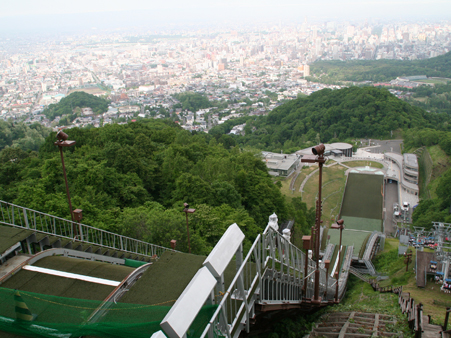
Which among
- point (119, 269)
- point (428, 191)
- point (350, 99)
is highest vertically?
point (119, 269)

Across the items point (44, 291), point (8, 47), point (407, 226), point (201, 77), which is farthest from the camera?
point (8, 47)

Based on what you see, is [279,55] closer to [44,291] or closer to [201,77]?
[201,77]

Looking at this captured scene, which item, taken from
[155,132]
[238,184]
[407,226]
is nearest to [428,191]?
[407,226]

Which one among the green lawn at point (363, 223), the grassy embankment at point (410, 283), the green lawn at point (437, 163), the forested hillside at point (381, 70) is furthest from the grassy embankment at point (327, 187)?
the forested hillside at point (381, 70)

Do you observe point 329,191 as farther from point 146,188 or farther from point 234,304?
point 234,304

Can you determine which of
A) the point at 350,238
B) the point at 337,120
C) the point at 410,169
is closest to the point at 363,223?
the point at 350,238

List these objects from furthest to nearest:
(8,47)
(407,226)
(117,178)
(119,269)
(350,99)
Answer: (8,47) < (350,99) < (407,226) < (117,178) < (119,269)

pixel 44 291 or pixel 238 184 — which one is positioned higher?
pixel 44 291

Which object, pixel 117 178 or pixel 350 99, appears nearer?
pixel 117 178
